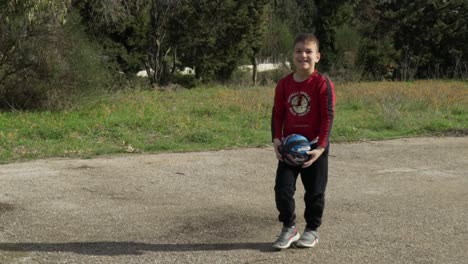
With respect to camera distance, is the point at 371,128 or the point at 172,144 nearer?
the point at 172,144

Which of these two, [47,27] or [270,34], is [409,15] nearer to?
[270,34]

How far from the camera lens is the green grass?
913 centimetres

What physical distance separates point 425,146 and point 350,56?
874 inches

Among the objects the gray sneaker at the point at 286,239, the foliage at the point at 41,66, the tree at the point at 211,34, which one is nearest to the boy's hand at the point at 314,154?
the gray sneaker at the point at 286,239

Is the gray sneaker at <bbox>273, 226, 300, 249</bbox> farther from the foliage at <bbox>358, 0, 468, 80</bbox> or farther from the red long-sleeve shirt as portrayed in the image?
the foliage at <bbox>358, 0, 468, 80</bbox>

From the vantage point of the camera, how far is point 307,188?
4426 millimetres

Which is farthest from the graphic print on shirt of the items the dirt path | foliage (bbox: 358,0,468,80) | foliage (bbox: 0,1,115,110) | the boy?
foliage (bbox: 358,0,468,80)

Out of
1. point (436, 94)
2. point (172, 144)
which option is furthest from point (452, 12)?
point (172, 144)

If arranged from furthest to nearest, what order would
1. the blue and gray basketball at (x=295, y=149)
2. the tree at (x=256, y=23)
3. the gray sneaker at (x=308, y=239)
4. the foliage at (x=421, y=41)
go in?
1. the foliage at (x=421, y=41)
2. the tree at (x=256, y=23)
3. the gray sneaker at (x=308, y=239)
4. the blue and gray basketball at (x=295, y=149)

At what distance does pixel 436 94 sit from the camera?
1727 cm

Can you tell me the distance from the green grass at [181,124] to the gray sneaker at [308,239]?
15.1 feet

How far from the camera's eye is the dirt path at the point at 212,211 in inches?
171

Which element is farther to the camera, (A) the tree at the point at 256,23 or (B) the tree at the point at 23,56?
(A) the tree at the point at 256,23

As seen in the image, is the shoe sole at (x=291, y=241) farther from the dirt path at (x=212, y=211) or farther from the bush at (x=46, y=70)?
the bush at (x=46, y=70)
